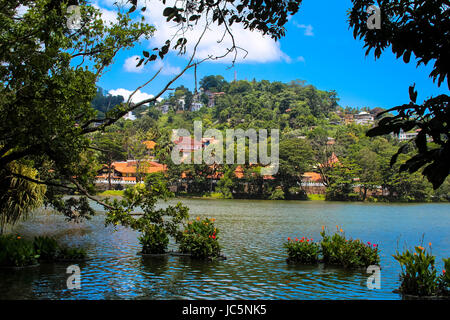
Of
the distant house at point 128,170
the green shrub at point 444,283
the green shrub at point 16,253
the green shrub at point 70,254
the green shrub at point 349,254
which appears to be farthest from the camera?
the distant house at point 128,170

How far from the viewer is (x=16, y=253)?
36.1ft

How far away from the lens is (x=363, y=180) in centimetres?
6112

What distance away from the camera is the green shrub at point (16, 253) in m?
10.9

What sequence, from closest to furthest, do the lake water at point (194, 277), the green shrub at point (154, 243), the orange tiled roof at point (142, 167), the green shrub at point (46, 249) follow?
the lake water at point (194, 277) < the green shrub at point (46, 249) < the green shrub at point (154, 243) < the orange tiled roof at point (142, 167)

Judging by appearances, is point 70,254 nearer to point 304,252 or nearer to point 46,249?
point 46,249

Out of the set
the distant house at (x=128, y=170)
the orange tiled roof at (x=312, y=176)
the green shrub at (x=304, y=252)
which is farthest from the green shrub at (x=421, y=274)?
the orange tiled roof at (x=312, y=176)

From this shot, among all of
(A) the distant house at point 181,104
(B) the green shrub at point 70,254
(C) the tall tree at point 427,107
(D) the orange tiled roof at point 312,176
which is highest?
Result: (A) the distant house at point 181,104

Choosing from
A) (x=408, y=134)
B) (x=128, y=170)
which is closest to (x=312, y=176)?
(x=128, y=170)

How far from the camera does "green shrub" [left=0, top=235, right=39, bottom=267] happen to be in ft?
35.9

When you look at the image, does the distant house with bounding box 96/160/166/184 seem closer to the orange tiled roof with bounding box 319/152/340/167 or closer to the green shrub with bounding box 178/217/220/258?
the orange tiled roof with bounding box 319/152/340/167

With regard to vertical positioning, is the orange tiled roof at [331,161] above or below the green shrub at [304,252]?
above

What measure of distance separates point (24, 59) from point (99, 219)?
19395 millimetres

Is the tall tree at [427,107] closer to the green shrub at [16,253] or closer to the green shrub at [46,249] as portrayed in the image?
the green shrub at [16,253]
